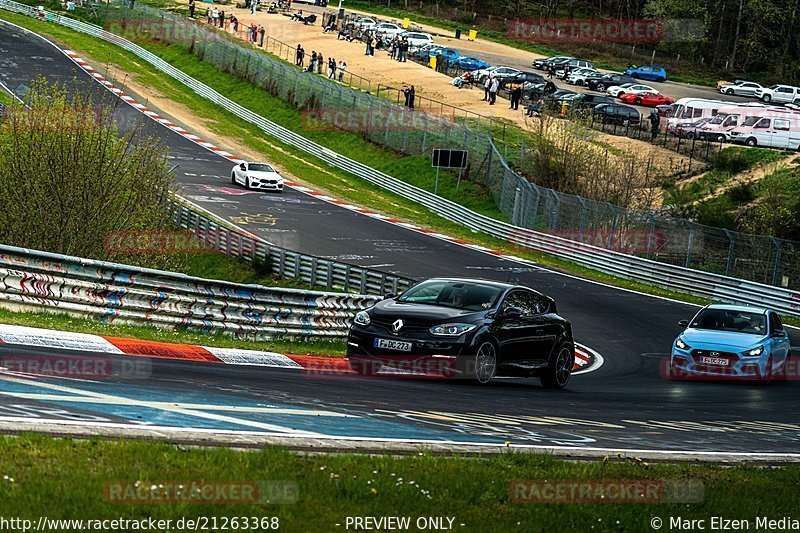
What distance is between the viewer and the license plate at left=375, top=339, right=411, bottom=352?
1477cm

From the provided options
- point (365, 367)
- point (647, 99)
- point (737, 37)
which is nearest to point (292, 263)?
point (365, 367)

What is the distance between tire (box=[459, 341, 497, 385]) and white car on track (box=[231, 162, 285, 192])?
34.0 m

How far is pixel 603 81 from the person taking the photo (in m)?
80.0

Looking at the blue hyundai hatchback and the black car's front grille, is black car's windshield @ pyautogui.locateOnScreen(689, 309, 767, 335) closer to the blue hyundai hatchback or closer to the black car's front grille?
the blue hyundai hatchback

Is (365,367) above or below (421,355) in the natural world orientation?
→ below

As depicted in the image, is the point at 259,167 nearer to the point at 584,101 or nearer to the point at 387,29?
the point at 584,101

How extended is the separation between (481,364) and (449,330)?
2.28 ft

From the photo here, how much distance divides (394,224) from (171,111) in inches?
945

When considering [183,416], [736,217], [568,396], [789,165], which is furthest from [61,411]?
[789,165]

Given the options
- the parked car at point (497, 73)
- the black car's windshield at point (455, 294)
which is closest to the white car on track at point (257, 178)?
the parked car at point (497, 73)

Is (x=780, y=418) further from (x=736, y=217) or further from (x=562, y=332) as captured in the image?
(x=736, y=217)

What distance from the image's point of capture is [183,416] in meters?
9.02

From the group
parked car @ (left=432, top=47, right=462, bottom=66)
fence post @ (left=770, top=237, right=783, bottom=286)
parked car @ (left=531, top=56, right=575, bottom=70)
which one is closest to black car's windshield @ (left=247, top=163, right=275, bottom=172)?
fence post @ (left=770, top=237, right=783, bottom=286)

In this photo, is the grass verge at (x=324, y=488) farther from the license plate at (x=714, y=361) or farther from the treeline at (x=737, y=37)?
the treeline at (x=737, y=37)
